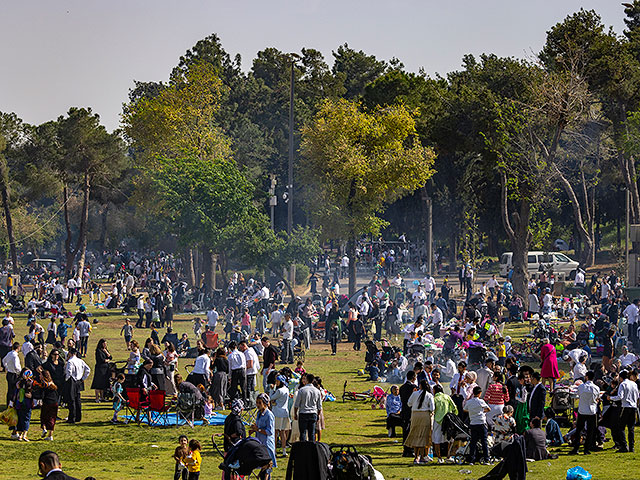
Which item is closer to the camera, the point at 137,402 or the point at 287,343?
the point at 137,402

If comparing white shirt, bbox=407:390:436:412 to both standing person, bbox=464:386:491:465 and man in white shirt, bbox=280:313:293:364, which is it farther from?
man in white shirt, bbox=280:313:293:364

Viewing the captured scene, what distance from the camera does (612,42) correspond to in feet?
147

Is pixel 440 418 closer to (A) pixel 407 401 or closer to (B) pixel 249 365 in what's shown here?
(A) pixel 407 401

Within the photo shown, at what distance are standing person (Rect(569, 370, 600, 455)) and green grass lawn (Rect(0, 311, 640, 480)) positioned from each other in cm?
23

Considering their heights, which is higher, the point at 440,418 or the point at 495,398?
the point at 495,398

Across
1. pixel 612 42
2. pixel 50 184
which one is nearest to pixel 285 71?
pixel 50 184

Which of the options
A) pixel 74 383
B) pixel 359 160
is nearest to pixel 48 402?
pixel 74 383

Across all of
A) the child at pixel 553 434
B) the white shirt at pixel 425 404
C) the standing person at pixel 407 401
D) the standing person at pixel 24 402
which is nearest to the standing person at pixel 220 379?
the standing person at pixel 24 402

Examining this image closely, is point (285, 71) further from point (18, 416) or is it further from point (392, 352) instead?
point (18, 416)

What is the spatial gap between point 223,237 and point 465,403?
28.9m

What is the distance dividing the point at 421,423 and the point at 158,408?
6.26 m

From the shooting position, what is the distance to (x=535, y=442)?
16125 millimetres

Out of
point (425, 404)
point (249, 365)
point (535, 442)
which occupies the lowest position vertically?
point (535, 442)

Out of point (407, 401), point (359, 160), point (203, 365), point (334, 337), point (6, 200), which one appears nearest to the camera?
point (407, 401)
